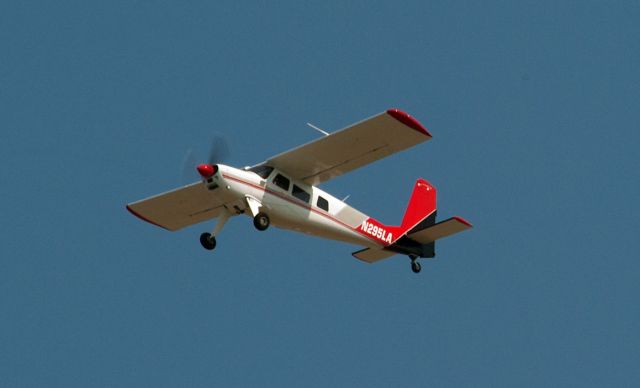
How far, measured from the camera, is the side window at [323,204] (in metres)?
25.3

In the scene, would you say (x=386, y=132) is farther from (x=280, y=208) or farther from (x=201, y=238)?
(x=201, y=238)

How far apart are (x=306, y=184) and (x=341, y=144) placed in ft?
4.46

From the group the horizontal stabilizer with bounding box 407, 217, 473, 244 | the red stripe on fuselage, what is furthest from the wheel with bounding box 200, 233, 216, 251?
the horizontal stabilizer with bounding box 407, 217, 473, 244

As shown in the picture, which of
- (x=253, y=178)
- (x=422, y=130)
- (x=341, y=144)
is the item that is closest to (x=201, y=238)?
(x=253, y=178)

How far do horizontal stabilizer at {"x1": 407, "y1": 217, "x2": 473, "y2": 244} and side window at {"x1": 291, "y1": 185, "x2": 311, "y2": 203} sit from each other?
3.08 m

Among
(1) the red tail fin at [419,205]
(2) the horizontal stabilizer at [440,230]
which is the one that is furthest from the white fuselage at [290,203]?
(1) the red tail fin at [419,205]

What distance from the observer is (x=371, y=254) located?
27.1m

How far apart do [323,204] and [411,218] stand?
3.19 metres

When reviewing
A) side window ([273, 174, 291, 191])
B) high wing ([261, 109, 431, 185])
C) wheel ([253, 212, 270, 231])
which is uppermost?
high wing ([261, 109, 431, 185])

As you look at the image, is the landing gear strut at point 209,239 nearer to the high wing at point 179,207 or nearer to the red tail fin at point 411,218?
the high wing at point 179,207

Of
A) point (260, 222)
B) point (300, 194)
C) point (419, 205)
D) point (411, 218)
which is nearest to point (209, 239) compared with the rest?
point (260, 222)

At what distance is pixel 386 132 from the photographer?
23.9 meters

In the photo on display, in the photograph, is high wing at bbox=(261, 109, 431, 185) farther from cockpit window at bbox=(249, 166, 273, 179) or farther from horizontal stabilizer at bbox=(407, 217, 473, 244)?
horizontal stabilizer at bbox=(407, 217, 473, 244)

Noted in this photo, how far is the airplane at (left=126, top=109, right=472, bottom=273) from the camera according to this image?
23.8 meters
